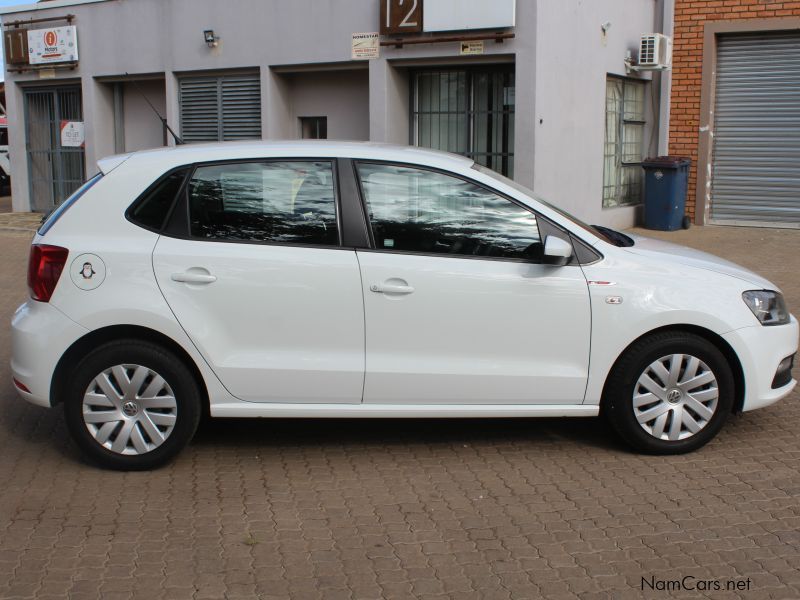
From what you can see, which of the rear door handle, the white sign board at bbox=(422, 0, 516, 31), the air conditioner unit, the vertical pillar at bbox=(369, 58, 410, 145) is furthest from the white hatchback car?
the air conditioner unit

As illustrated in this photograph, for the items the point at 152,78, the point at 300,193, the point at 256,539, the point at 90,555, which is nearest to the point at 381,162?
the point at 300,193

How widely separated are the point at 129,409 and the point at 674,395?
295cm

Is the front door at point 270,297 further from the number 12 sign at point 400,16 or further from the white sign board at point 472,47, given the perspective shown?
the number 12 sign at point 400,16

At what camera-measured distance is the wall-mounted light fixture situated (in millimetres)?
14992

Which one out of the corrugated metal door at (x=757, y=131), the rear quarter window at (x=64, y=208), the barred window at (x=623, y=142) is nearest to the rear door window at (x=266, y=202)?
the rear quarter window at (x=64, y=208)

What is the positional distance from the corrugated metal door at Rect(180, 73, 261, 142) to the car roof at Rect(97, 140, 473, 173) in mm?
10066

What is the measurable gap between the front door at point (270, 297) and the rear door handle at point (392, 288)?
9 cm

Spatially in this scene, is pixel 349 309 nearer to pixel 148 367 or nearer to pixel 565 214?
pixel 148 367

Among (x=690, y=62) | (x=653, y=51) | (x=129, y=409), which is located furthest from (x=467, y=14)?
(x=129, y=409)

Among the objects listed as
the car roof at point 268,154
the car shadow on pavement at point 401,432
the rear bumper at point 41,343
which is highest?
the car roof at point 268,154

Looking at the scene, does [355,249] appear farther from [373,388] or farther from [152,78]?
[152,78]

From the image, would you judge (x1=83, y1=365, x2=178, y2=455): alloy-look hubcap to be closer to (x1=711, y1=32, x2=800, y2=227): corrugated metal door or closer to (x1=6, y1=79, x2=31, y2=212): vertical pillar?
(x1=711, y1=32, x2=800, y2=227): corrugated metal door

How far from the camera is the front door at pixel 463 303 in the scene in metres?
5.11

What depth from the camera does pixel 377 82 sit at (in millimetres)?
→ 13680
